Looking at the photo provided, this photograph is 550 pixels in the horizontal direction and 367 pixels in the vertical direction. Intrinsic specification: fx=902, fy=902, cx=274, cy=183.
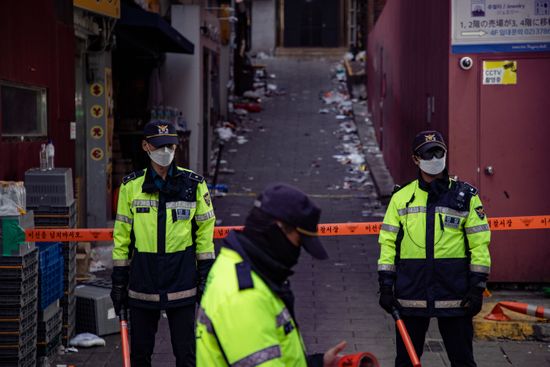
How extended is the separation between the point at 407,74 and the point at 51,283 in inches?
335

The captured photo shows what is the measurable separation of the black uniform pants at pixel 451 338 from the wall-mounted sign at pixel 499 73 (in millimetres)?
4181

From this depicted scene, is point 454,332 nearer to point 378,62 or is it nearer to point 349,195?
point 349,195

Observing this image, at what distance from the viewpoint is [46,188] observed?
24.6 feet

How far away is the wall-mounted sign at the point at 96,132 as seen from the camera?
496 inches

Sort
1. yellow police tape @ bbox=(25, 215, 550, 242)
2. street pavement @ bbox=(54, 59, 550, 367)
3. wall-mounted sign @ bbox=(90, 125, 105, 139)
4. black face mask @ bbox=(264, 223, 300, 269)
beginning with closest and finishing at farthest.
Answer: black face mask @ bbox=(264, 223, 300, 269) → yellow police tape @ bbox=(25, 215, 550, 242) → street pavement @ bbox=(54, 59, 550, 367) → wall-mounted sign @ bbox=(90, 125, 105, 139)

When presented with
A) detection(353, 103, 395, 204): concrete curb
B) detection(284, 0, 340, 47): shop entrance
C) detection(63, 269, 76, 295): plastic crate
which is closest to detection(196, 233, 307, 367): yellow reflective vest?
detection(63, 269, 76, 295): plastic crate

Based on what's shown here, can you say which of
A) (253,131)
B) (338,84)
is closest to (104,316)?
(253,131)

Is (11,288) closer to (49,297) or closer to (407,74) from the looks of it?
(49,297)

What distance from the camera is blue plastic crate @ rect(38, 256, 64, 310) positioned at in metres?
7.03

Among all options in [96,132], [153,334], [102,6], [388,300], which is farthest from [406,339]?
[96,132]

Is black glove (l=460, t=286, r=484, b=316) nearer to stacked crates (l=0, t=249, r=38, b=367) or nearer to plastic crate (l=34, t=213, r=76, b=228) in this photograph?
stacked crates (l=0, t=249, r=38, b=367)

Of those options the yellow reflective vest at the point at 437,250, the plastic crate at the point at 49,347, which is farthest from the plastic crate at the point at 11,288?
the yellow reflective vest at the point at 437,250

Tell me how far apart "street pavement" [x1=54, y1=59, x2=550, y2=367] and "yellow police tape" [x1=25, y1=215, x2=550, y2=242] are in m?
1.00

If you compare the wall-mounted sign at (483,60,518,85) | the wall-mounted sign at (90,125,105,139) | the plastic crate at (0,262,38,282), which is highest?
the wall-mounted sign at (483,60,518,85)
